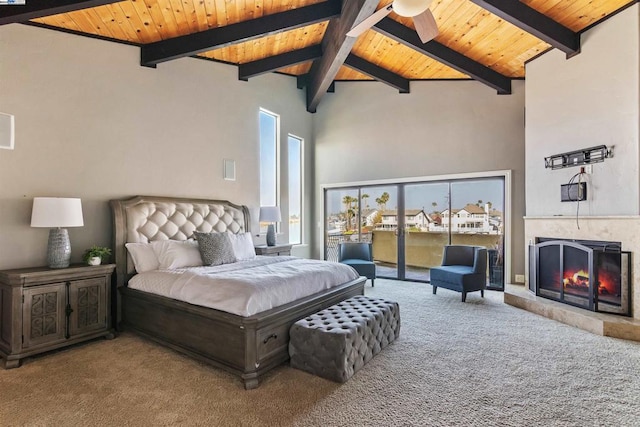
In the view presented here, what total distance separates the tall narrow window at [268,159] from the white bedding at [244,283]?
2.60m

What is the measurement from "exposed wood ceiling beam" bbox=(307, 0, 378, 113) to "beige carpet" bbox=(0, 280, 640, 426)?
3.71 m

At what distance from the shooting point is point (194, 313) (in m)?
2.90

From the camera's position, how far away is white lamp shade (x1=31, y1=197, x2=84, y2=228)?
10.2ft

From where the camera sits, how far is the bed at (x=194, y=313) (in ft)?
8.51

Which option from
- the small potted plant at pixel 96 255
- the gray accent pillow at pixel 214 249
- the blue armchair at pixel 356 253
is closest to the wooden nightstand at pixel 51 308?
the small potted plant at pixel 96 255

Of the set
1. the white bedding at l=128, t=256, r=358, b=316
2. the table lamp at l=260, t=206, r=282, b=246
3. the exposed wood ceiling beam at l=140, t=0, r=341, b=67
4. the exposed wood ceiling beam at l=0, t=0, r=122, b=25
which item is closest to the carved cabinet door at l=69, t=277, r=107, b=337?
the white bedding at l=128, t=256, r=358, b=316

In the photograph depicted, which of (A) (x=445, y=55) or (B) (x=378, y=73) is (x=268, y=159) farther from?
(A) (x=445, y=55)

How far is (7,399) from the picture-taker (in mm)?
2340

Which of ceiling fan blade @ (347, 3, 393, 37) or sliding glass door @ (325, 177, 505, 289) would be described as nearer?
ceiling fan blade @ (347, 3, 393, 37)

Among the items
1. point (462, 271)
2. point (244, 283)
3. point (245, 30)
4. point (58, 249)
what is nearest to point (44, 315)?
point (58, 249)

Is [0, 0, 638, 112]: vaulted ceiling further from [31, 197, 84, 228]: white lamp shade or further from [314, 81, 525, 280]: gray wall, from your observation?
[31, 197, 84, 228]: white lamp shade

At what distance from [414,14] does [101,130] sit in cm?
379

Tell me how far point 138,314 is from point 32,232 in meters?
1.43

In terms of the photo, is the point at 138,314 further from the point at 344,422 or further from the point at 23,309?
the point at 344,422
